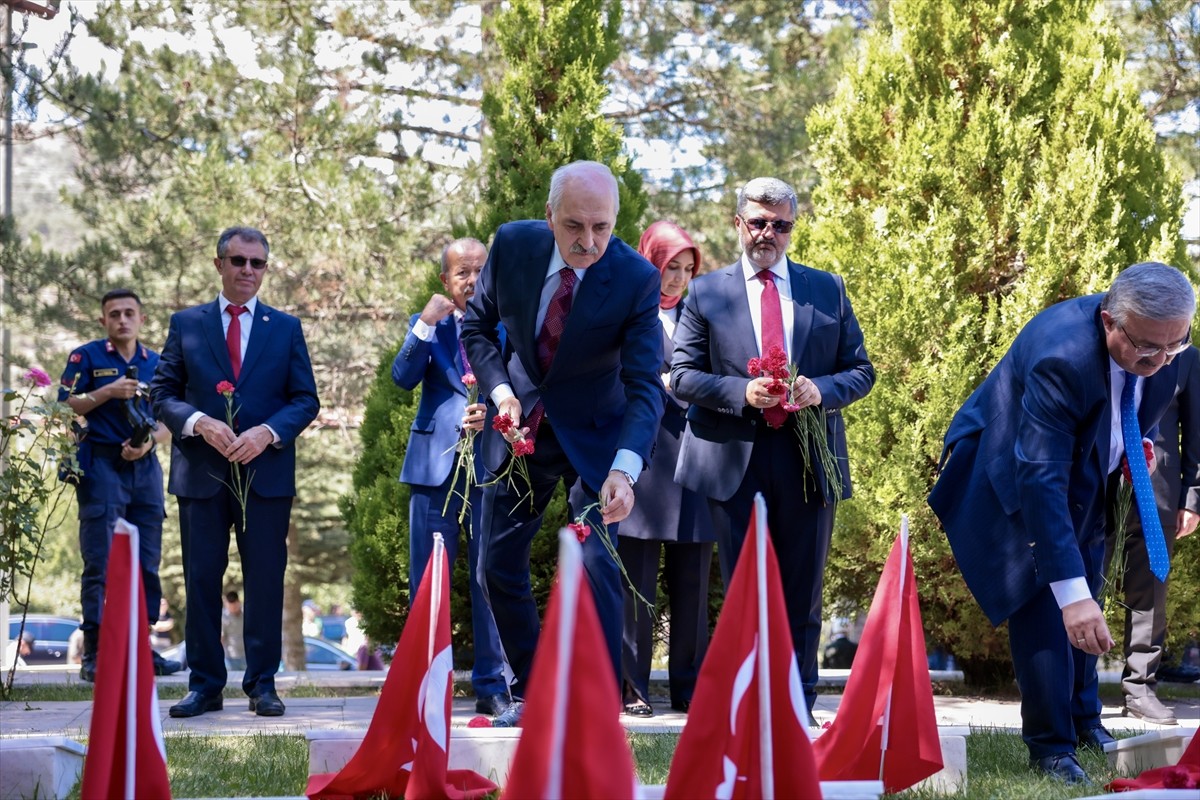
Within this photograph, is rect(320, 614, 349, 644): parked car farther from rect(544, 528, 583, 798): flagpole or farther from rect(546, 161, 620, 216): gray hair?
rect(544, 528, 583, 798): flagpole

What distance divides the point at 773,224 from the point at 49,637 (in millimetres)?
24820

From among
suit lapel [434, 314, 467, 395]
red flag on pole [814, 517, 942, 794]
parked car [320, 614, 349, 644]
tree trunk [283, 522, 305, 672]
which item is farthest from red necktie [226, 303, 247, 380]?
parked car [320, 614, 349, 644]

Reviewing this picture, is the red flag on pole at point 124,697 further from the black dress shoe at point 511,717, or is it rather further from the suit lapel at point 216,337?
the suit lapel at point 216,337

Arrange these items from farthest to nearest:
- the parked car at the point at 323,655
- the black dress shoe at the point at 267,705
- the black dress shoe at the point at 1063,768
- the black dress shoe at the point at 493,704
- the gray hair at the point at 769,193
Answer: the parked car at the point at 323,655, the black dress shoe at the point at 267,705, the black dress shoe at the point at 493,704, the gray hair at the point at 769,193, the black dress shoe at the point at 1063,768

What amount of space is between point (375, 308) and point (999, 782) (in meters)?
15.7

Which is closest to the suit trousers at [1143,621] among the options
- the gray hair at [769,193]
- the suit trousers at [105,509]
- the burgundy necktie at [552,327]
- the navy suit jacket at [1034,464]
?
the navy suit jacket at [1034,464]

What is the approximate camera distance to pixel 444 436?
688 centimetres

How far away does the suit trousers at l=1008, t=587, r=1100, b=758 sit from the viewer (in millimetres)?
4836

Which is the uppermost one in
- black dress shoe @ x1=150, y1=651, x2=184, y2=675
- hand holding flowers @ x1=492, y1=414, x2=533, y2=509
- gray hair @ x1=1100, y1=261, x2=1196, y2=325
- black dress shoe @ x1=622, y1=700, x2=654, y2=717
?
gray hair @ x1=1100, y1=261, x2=1196, y2=325

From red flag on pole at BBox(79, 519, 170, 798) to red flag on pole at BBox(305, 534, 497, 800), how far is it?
2.62 feet

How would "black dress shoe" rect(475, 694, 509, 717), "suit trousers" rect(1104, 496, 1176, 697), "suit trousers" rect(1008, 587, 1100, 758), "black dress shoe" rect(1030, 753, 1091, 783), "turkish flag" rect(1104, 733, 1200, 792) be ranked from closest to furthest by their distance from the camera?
"turkish flag" rect(1104, 733, 1200, 792) → "black dress shoe" rect(1030, 753, 1091, 783) → "suit trousers" rect(1008, 587, 1100, 758) → "black dress shoe" rect(475, 694, 509, 717) → "suit trousers" rect(1104, 496, 1176, 697)

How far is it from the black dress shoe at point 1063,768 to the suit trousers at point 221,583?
3.47m

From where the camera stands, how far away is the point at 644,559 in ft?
23.1

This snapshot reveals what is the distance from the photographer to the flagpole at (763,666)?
3.54 meters
